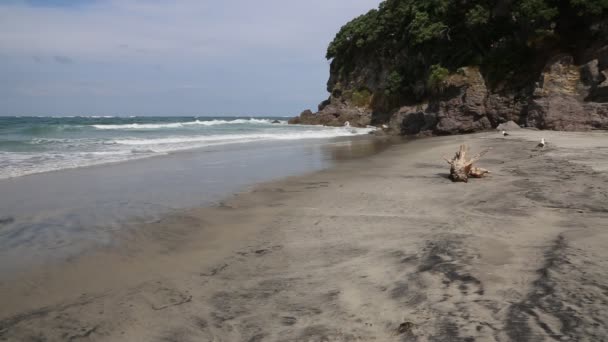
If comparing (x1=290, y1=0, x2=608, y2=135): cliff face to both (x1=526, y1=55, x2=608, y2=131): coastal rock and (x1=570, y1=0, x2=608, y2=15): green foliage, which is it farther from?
(x1=570, y1=0, x2=608, y2=15): green foliage

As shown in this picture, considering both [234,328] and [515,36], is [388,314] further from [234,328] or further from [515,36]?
[515,36]

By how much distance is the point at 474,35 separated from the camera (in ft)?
91.7

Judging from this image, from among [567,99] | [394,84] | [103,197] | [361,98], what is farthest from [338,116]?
[103,197]

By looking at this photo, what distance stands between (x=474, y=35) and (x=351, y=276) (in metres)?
28.4

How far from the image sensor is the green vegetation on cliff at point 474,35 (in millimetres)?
22156

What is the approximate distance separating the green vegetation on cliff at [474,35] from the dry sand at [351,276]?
1915 centimetres

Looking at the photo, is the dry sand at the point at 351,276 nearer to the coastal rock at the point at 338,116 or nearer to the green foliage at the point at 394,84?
the green foliage at the point at 394,84

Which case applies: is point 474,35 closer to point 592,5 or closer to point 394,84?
point 592,5

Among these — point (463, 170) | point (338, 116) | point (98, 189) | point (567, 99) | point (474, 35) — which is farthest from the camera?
point (338, 116)

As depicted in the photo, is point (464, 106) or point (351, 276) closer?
point (351, 276)

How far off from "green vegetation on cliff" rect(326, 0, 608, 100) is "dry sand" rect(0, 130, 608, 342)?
19.1 meters

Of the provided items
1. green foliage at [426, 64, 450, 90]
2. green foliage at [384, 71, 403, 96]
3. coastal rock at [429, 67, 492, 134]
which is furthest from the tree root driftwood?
green foliage at [384, 71, 403, 96]

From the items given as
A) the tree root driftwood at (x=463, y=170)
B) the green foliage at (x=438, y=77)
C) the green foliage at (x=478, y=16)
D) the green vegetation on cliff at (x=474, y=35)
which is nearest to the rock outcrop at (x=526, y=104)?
the green foliage at (x=438, y=77)

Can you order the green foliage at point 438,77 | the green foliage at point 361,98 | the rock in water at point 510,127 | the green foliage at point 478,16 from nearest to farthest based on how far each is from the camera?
the rock in water at point 510,127 → the green foliage at point 478,16 → the green foliage at point 438,77 → the green foliage at point 361,98
